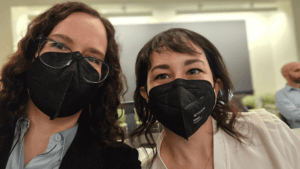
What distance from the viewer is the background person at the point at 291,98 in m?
2.87

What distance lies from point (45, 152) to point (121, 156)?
1.26ft

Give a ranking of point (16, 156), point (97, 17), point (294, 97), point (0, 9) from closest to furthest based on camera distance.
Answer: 1. point (16, 156)
2. point (97, 17)
3. point (294, 97)
4. point (0, 9)

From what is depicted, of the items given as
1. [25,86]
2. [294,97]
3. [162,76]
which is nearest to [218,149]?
[162,76]

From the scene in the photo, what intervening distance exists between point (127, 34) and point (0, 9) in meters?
3.20

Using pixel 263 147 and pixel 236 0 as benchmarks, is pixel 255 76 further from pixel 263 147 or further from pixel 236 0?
pixel 263 147

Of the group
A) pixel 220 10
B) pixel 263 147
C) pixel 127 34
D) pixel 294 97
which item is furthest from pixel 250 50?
pixel 263 147

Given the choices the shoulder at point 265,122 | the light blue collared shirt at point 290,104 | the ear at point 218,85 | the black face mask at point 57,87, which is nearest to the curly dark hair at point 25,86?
the black face mask at point 57,87

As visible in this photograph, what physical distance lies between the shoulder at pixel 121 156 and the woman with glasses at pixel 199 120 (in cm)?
12

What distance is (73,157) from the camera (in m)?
0.96

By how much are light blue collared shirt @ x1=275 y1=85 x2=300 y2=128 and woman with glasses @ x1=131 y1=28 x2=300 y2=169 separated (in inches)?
89.7

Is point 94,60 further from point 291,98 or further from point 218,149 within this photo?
point 291,98

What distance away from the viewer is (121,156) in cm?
106

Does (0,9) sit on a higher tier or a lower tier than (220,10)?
higher

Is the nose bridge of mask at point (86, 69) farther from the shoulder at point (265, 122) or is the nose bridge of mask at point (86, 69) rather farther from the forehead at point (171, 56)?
the shoulder at point (265, 122)
